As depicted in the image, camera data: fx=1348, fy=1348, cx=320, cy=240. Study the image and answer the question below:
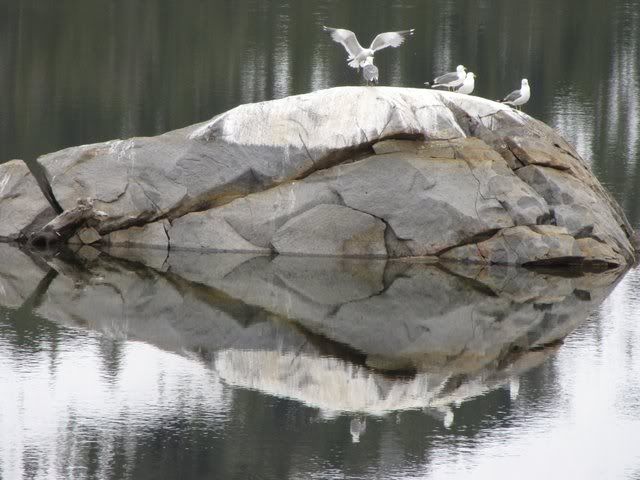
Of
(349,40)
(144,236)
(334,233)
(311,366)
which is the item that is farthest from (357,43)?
(311,366)

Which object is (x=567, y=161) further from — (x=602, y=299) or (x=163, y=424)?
(x=163, y=424)

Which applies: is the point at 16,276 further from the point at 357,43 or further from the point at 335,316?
the point at 357,43

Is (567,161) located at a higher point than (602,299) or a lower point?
higher

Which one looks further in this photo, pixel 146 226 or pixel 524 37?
pixel 524 37

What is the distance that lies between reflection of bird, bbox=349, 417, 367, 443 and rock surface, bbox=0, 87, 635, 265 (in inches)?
346

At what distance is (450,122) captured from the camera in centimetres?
2450

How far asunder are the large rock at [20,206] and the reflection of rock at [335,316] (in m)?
0.82

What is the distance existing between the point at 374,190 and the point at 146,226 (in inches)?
170

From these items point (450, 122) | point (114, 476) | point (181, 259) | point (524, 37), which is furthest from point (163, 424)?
point (524, 37)

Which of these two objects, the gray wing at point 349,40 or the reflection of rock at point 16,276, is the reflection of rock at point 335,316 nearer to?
the reflection of rock at point 16,276

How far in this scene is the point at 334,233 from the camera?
947 inches

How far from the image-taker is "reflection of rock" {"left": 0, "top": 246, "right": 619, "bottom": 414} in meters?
→ 17.1

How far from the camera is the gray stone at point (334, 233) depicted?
24.0 metres

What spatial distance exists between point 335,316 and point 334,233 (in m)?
3.92
